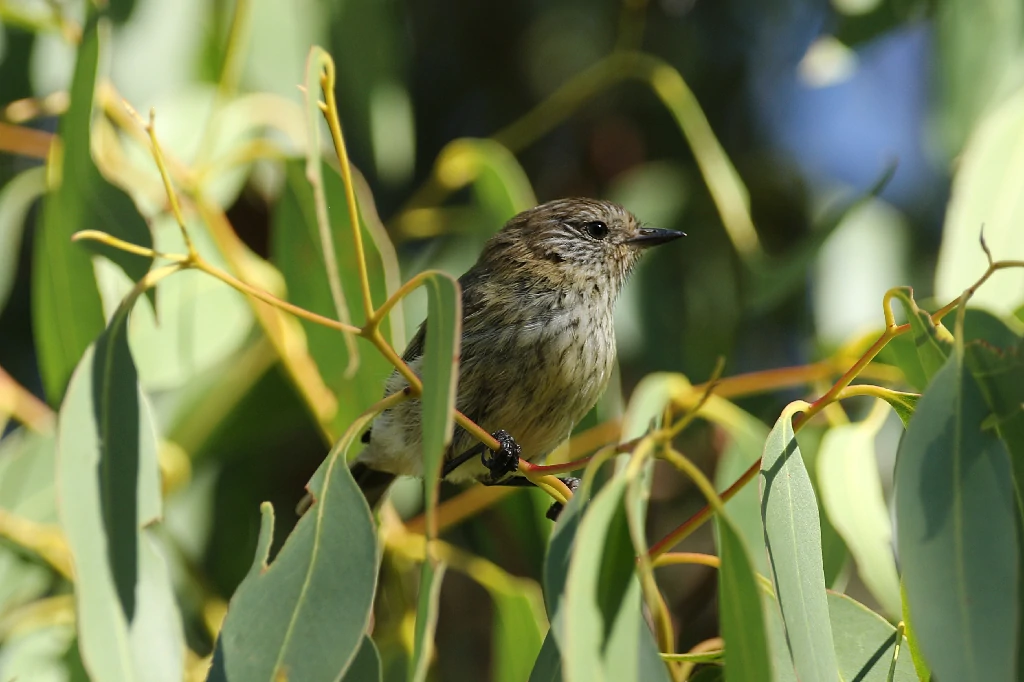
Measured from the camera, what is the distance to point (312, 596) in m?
1.89

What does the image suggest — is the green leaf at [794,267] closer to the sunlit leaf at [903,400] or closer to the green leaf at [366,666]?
the sunlit leaf at [903,400]

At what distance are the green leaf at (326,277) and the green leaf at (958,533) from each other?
5.06 feet

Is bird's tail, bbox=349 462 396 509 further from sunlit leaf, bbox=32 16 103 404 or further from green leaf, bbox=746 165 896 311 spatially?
green leaf, bbox=746 165 896 311

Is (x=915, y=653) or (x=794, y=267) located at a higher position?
(x=794, y=267)

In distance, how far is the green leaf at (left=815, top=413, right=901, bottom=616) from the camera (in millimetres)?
2426

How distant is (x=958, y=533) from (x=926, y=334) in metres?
0.34

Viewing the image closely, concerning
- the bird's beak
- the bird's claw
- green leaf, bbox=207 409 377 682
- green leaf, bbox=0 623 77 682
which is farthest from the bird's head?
green leaf, bbox=0 623 77 682

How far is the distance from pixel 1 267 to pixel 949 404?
2770 mm

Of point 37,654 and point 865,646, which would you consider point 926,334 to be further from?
point 37,654

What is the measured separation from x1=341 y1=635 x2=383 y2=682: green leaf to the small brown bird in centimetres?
55

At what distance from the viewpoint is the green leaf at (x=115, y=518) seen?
1931 millimetres

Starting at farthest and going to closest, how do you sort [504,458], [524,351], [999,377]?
1. [524,351]
2. [504,458]
3. [999,377]

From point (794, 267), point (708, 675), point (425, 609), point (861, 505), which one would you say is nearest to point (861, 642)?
point (708, 675)

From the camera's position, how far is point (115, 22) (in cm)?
329
